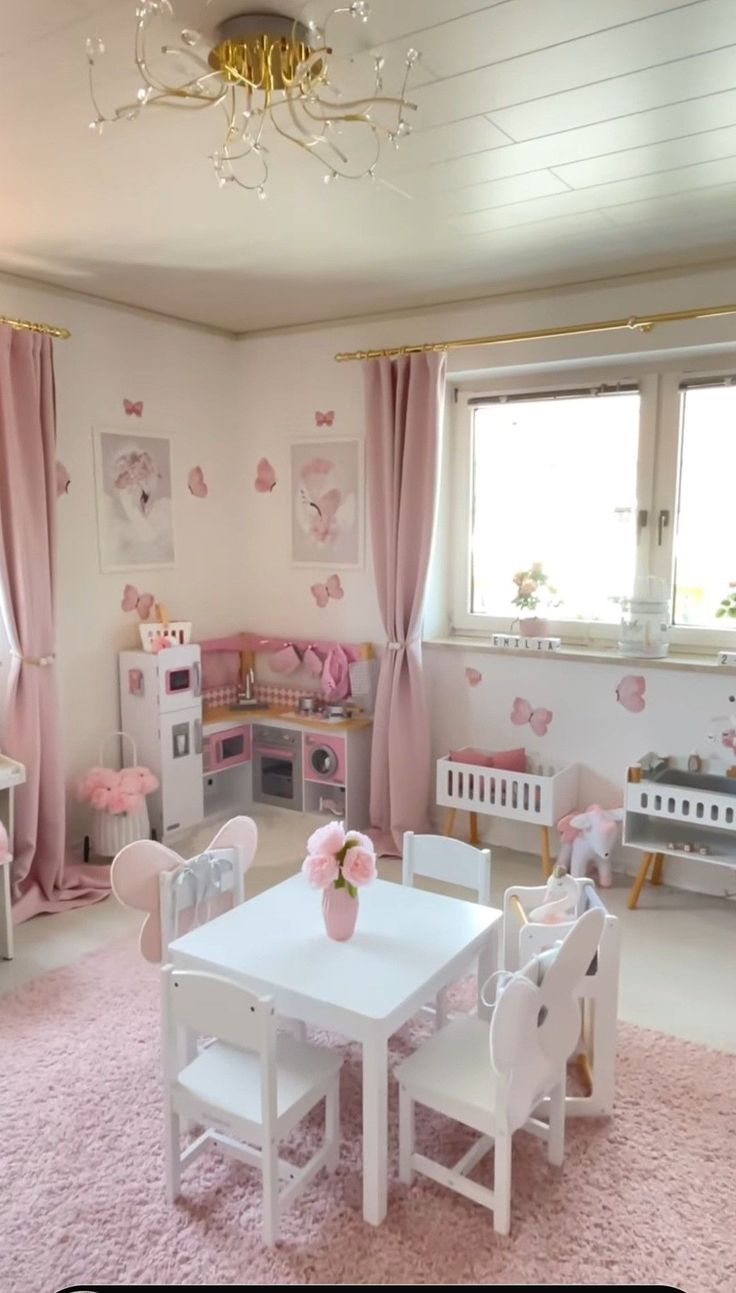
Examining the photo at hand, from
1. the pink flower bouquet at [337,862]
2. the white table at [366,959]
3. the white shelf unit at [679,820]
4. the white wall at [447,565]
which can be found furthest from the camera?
the white wall at [447,565]

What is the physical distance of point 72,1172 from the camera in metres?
1.90

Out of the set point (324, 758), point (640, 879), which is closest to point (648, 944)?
point (640, 879)

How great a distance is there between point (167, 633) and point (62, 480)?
0.80 meters

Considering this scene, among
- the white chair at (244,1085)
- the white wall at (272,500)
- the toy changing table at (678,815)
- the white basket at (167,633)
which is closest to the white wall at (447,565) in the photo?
the white wall at (272,500)

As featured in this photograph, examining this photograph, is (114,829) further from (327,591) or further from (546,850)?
(546,850)

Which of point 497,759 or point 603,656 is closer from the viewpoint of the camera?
point 603,656

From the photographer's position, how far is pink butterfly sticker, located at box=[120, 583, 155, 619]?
12.5 feet

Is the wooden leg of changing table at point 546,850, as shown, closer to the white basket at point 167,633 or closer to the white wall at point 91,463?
the white basket at point 167,633

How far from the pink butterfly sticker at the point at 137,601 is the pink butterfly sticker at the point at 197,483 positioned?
1.85 feet

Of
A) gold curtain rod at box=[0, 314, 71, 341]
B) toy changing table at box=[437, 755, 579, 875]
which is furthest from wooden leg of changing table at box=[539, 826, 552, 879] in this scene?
gold curtain rod at box=[0, 314, 71, 341]

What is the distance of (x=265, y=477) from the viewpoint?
4.30m

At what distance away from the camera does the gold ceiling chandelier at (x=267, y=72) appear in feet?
5.10

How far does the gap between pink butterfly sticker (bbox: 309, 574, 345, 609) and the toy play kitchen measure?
22cm

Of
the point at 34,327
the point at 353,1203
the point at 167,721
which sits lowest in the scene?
the point at 353,1203
